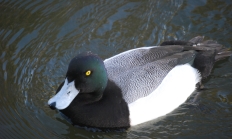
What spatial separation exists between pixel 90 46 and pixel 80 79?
219 cm

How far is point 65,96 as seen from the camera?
489cm

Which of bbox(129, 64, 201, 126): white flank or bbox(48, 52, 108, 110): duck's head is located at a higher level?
bbox(48, 52, 108, 110): duck's head

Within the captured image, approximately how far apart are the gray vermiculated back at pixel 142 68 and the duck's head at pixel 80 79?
46 cm

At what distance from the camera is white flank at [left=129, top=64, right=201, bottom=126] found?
5.24 m

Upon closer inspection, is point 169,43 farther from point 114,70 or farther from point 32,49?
point 32,49

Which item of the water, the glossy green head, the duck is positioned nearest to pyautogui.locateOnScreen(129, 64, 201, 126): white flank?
the duck

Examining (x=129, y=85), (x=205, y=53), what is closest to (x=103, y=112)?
(x=129, y=85)

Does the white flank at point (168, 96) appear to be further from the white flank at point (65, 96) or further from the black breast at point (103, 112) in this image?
the white flank at point (65, 96)

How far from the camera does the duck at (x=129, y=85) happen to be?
489 cm

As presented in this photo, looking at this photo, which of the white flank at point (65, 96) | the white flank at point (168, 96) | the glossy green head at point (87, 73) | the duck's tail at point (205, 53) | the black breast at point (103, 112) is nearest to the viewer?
the glossy green head at point (87, 73)

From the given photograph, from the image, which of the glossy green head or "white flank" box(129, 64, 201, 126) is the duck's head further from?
"white flank" box(129, 64, 201, 126)

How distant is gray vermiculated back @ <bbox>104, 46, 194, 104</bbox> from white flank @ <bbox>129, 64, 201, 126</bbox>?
A: 0.28 feet

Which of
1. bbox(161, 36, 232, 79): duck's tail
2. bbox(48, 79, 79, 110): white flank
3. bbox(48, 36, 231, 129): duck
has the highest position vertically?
bbox(48, 79, 79, 110): white flank

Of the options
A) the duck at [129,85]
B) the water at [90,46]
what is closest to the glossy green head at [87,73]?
the duck at [129,85]
